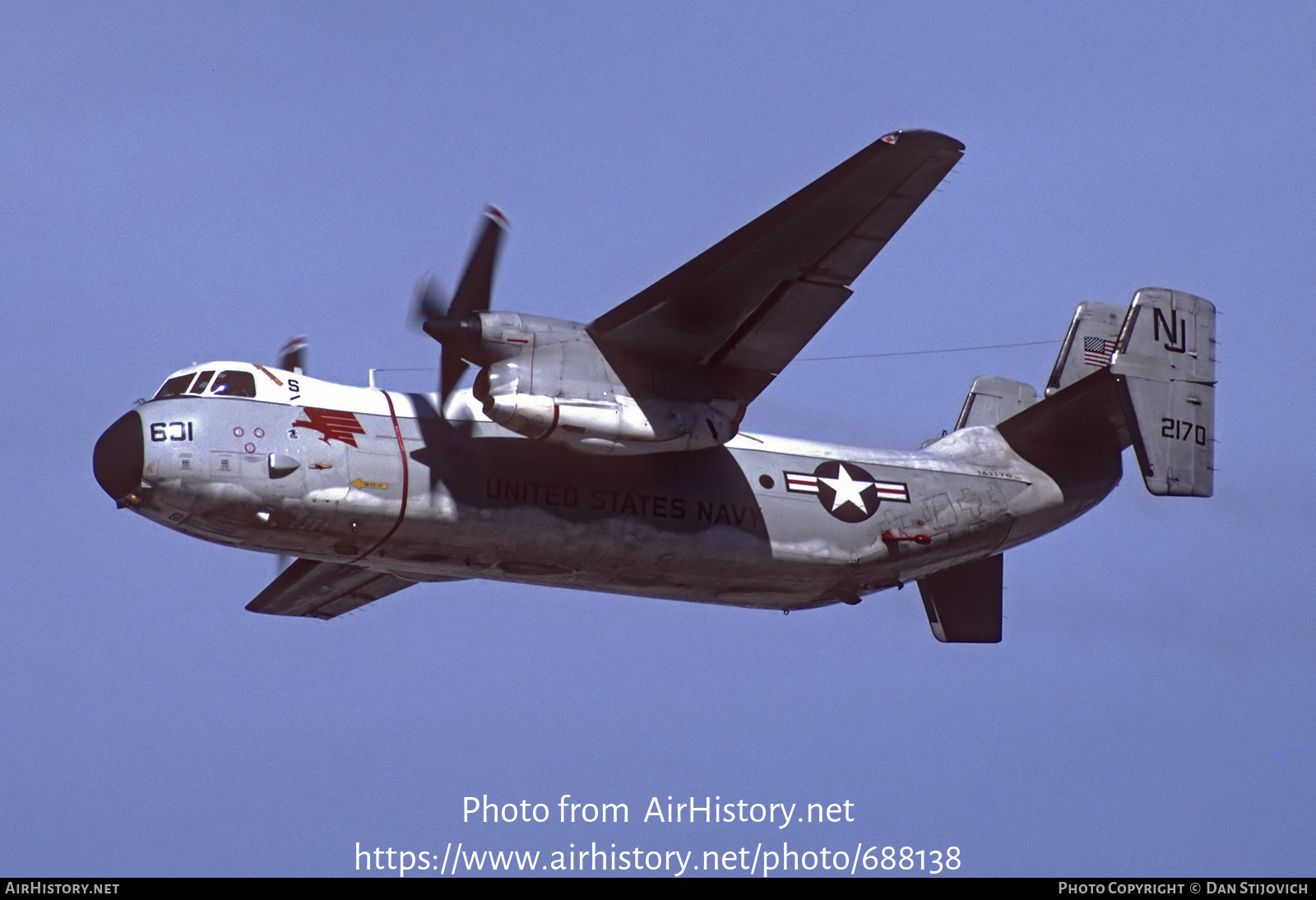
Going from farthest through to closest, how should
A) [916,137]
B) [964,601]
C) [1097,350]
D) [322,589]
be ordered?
1. [1097,350]
2. [322,589]
3. [964,601]
4. [916,137]

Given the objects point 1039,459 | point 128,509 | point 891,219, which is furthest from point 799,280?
point 128,509

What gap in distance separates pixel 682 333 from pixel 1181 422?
7364mm

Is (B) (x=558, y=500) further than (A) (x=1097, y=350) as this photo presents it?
No

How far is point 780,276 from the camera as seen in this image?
23625mm

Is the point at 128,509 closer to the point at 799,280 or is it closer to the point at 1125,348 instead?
the point at 799,280

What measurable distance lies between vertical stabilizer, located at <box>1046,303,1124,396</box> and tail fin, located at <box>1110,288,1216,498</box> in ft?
3.58

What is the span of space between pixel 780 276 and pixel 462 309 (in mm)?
3790

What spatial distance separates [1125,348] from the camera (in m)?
27.0

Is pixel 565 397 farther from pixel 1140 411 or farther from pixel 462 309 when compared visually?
pixel 1140 411

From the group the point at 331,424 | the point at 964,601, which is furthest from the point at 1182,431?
the point at 331,424

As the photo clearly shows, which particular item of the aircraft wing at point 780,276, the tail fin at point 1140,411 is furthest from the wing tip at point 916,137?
the tail fin at point 1140,411

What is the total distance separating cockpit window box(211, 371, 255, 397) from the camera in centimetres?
2312

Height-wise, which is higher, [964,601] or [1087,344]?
[1087,344]

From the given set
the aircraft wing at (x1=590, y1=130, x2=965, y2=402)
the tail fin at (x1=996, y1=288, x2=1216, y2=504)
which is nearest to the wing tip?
the aircraft wing at (x1=590, y1=130, x2=965, y2=402)
